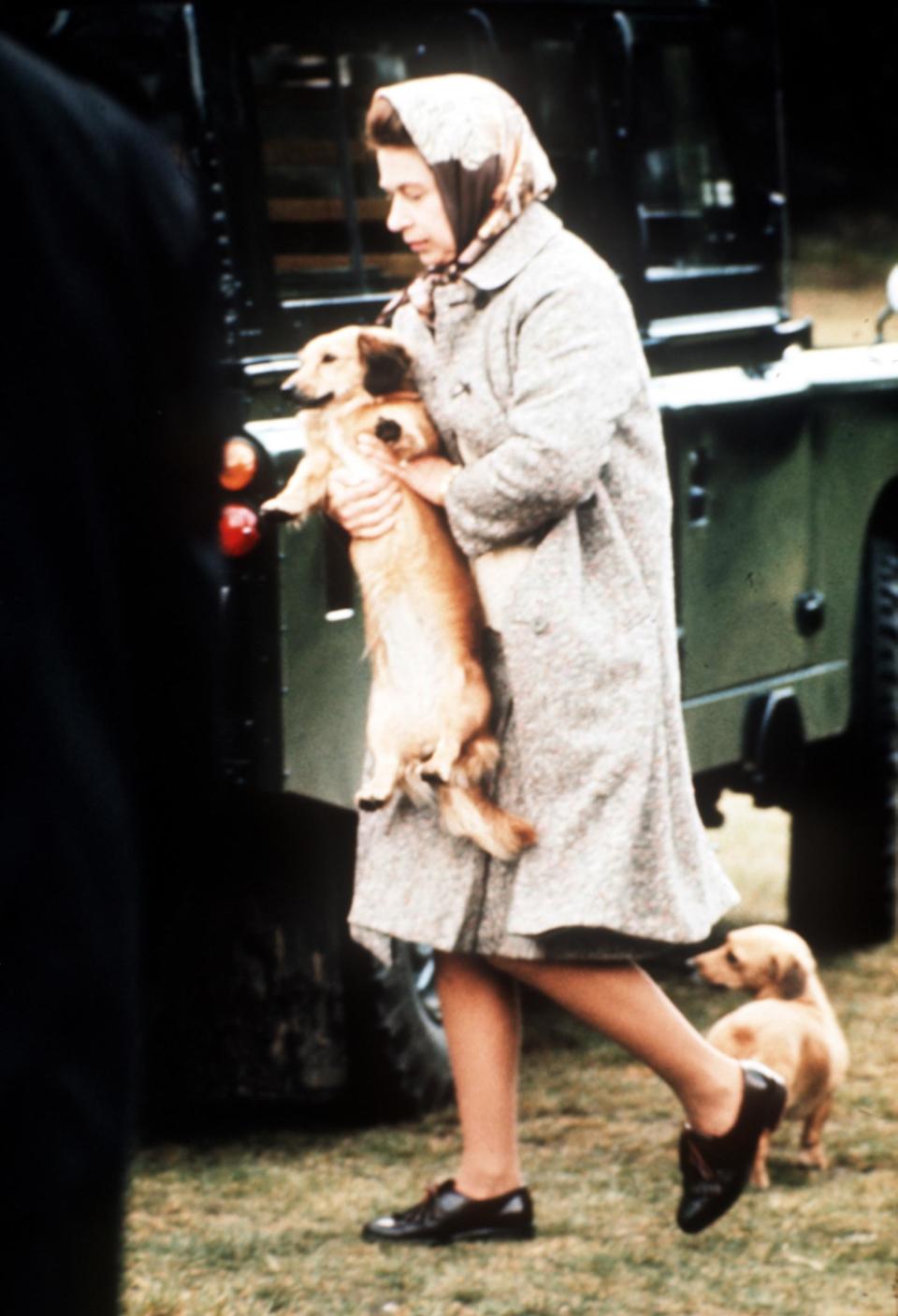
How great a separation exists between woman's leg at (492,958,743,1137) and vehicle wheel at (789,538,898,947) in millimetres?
1659

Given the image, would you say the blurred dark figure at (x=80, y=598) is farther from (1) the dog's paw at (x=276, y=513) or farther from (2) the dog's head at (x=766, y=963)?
(2) the dog's head at (x=766, y=963)

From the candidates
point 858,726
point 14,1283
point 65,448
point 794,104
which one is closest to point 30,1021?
point 14,1283

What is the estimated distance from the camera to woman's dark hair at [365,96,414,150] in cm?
410

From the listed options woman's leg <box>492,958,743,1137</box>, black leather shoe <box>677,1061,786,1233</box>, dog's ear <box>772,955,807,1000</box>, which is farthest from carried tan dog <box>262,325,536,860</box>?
dog's ear <box>772,955,807,1000</box>

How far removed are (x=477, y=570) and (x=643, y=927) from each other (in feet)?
2.06

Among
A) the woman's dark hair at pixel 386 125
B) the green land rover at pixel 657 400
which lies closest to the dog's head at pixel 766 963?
the green land rover at pixel 657 400

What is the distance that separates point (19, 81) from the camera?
5.32 feet

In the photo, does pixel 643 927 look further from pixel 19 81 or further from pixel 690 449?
pixel 19 81

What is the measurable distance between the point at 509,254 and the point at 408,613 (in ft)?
1.90

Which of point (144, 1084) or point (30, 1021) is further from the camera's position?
point (144, 1084)

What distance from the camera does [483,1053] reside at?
4402mm

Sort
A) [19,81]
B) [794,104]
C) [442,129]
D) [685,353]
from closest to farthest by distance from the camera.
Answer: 1. [19,81]
2. [442,129]
3. [685,353]
4. [794,104]

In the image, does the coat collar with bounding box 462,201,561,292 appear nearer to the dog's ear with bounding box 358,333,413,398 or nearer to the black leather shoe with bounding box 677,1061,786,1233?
the dog's ear with bounding box 358,333,413,398

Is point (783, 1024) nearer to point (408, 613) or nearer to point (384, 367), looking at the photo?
point (408, 613)
